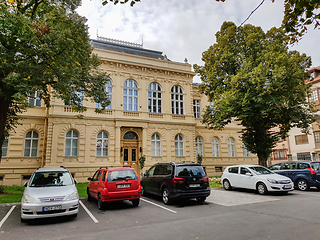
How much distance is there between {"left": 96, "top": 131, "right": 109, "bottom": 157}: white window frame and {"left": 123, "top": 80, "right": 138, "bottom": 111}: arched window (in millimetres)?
3364

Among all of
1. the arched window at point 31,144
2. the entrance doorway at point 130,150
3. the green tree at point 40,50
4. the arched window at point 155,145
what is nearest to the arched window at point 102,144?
the entrance doorway at point 130,150

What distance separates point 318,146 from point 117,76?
2893 cm

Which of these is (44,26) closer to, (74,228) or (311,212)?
(74,228)

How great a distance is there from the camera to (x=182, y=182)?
31.0ft

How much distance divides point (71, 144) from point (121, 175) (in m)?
12.1

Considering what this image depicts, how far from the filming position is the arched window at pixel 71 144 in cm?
1962

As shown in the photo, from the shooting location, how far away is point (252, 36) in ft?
56.4

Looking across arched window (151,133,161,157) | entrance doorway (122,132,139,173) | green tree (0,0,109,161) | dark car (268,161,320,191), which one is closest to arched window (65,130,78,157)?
entrance doorway (122,132,139,173)

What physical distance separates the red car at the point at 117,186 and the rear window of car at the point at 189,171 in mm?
1871

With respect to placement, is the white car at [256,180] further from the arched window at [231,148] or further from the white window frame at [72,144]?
the arched window at [231,148]

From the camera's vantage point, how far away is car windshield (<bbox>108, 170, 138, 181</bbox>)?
30.3ft

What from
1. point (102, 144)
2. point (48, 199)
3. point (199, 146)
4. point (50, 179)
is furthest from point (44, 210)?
point (199, 146)

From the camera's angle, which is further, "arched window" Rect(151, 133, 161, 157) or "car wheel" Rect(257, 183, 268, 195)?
"arched window" Rect(151, 133, 161, 157)

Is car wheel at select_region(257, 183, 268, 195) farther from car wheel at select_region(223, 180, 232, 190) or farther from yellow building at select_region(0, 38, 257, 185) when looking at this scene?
yellow building at select_region(0, 38, 257, 185)
